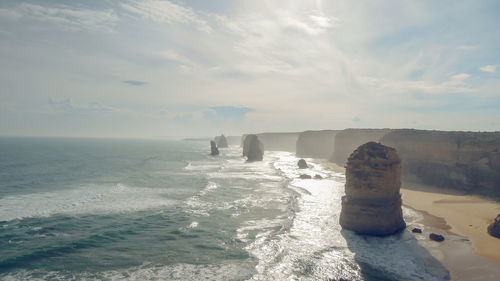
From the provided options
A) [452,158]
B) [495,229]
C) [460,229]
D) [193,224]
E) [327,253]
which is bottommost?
[193,224]

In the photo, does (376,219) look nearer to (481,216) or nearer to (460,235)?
(460,235)

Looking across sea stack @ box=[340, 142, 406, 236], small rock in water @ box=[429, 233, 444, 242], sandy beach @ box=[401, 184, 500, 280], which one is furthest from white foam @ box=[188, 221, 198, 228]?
small rock in water @ box=[429, 233, 444, 242]

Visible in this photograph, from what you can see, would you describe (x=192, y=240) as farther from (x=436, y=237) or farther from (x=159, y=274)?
(x=436, y=237)

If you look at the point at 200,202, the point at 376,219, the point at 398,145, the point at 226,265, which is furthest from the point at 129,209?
the point at 398,145

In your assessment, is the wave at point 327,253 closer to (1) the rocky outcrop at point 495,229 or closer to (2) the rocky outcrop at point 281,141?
(1) the rocky outcrop at point 495,229

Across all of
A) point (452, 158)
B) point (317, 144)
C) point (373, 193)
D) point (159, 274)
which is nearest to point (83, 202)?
point (159, 274)
